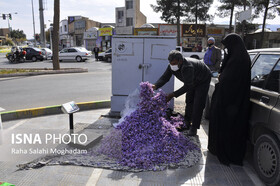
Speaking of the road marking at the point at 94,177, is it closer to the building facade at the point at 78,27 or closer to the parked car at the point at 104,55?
the parked car at the point at 104,55

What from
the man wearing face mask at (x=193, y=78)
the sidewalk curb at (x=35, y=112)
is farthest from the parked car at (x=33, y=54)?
the man wearing face mask at (x=193, y=78)

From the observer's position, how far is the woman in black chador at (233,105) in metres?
3.12

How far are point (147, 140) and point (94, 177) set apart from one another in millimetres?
975

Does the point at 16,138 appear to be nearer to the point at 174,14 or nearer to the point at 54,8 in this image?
the point at 54,8

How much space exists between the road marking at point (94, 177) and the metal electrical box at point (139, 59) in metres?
2.45

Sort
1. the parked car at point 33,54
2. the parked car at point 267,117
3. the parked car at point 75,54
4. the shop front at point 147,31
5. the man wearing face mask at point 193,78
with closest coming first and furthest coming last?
the parked car at point 267,117 → the man wearing face mask at point 193,78 → the parked car at point 75,54 → the parked car at point 33,54 → the shop front at point 147,31

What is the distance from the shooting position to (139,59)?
516cm

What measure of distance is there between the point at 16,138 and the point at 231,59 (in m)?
4.06

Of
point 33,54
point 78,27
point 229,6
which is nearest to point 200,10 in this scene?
point 229,6

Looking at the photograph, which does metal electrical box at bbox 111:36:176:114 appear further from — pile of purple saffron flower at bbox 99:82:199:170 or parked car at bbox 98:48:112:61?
parked car at bbox 98:48:112:61

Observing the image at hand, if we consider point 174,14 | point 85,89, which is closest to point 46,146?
point 85,89

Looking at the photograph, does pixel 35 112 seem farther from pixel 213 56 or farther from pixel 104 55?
pixel 104 55

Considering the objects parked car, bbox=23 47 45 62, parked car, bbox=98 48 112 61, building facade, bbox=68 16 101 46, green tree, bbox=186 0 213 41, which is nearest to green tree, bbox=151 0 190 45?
green tree, bbox=186 0 213 41

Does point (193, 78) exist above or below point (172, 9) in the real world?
below
